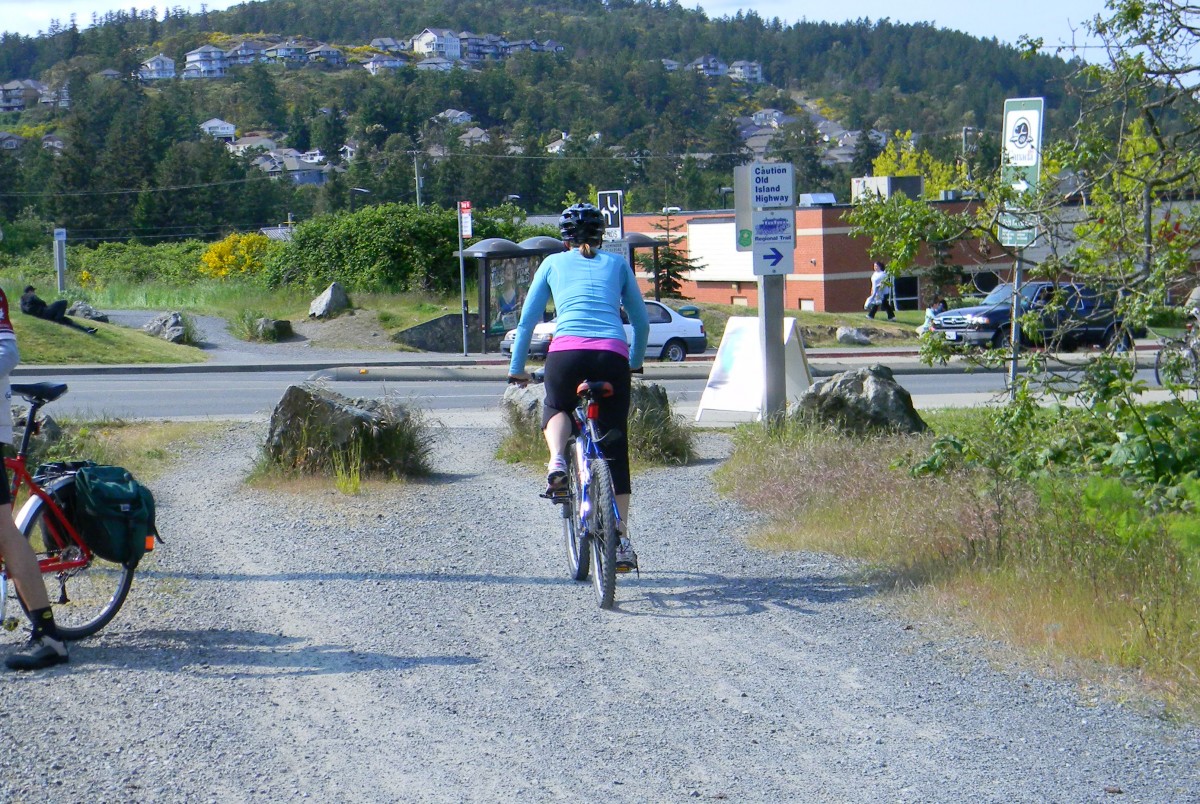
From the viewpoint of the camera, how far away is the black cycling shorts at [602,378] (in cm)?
605

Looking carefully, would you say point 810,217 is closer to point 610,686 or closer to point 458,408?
point 458,408

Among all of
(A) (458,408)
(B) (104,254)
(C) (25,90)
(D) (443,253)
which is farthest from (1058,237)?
(C) (25,90)

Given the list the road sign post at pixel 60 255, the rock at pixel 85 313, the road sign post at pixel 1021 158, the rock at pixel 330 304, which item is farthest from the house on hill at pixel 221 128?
the road sign post at pixel 1021 158

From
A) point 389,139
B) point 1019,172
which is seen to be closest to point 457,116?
point 389,139

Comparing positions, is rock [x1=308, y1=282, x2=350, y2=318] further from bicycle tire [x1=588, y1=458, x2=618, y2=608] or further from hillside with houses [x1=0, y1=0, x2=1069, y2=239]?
bicycle tire [x1=588, y1=458, x2=618, y2=608]

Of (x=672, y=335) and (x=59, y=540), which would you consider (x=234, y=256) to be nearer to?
(x=672, y=335)

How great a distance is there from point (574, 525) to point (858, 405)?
439 centimetres

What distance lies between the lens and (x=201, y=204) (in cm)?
8331

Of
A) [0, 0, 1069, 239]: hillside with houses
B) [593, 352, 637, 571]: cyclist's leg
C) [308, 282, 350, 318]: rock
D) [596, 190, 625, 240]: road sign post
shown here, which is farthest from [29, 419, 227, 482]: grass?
[308, 282, 350, 318]: rock

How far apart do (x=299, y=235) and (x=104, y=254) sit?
1169 inches

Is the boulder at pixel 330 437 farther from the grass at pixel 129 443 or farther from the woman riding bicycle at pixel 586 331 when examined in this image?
the woman riding bicycle at pixel 586 331

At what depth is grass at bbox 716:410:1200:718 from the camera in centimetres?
484

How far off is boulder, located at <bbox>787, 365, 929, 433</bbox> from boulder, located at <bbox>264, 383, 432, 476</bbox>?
3117 millimetres

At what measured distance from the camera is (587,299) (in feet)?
20.1
